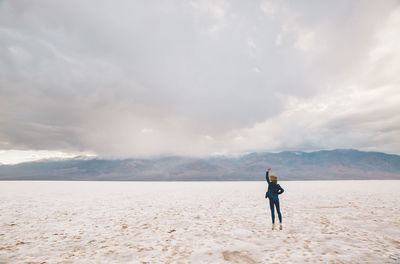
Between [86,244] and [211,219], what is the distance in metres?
7.00

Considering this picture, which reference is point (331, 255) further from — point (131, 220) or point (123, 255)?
point (131, 220)

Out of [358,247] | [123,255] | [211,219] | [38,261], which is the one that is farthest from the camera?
[211,219]

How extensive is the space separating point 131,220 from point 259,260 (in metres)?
8.98

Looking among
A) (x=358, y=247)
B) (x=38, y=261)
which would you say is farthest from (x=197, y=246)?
(x=358, y=247)

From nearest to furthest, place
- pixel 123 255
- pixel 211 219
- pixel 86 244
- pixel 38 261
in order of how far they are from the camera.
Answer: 1. pixel 38 261
2. pixel 123 255
3. pixel 86 244
4. pixel 211 219

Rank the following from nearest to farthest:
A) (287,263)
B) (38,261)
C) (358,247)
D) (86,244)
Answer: (287,263), (38,261), (358,247), (86,244)

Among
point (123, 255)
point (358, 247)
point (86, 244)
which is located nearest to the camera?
point (123, 255)

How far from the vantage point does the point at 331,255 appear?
693 centimetres

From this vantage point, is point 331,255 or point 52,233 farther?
point 52,233

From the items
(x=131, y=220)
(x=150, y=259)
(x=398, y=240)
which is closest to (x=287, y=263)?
(x=150, y=259)

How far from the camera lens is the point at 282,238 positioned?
350 inches

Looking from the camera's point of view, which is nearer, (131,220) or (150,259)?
(150,259)

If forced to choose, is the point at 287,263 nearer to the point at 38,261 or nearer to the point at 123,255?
→ the point at 123,255

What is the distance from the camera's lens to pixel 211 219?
13.1 meters
